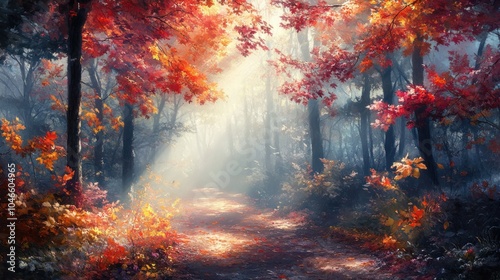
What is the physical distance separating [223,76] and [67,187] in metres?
20.9

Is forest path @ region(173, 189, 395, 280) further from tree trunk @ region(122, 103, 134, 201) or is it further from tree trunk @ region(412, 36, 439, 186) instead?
tree trunk @ region(412, 36, 439, 186)

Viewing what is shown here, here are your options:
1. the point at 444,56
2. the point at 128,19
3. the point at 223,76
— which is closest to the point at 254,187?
the point at 223,76

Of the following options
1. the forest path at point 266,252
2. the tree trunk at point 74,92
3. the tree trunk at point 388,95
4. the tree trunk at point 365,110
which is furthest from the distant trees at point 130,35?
the tree trunk at point 365,110

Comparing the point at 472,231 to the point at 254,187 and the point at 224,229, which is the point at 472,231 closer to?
the point at 224,229

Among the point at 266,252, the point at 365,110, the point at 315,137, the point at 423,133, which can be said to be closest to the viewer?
the point at 266,252

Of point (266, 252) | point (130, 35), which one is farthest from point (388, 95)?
point (130, 35)

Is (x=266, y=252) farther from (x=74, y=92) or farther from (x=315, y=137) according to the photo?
(x=315, y=137)

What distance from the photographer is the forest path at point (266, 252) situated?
28.0ft

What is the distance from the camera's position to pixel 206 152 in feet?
173

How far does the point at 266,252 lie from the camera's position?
35.2ft

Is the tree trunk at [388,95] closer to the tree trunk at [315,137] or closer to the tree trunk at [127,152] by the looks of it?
the tree trunk at [315,137]

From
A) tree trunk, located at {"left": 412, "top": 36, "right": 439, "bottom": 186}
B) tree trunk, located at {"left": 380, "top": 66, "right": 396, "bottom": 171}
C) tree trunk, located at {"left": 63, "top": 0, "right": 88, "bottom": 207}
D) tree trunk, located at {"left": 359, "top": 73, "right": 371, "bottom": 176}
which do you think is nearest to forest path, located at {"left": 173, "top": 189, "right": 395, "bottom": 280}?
tree trunk, located at {"left": 63, "top": 0, "right": 88, "bottom": 207}

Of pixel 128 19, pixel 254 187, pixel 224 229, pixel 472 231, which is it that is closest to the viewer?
pixel 472 231

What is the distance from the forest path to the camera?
8.52 m
